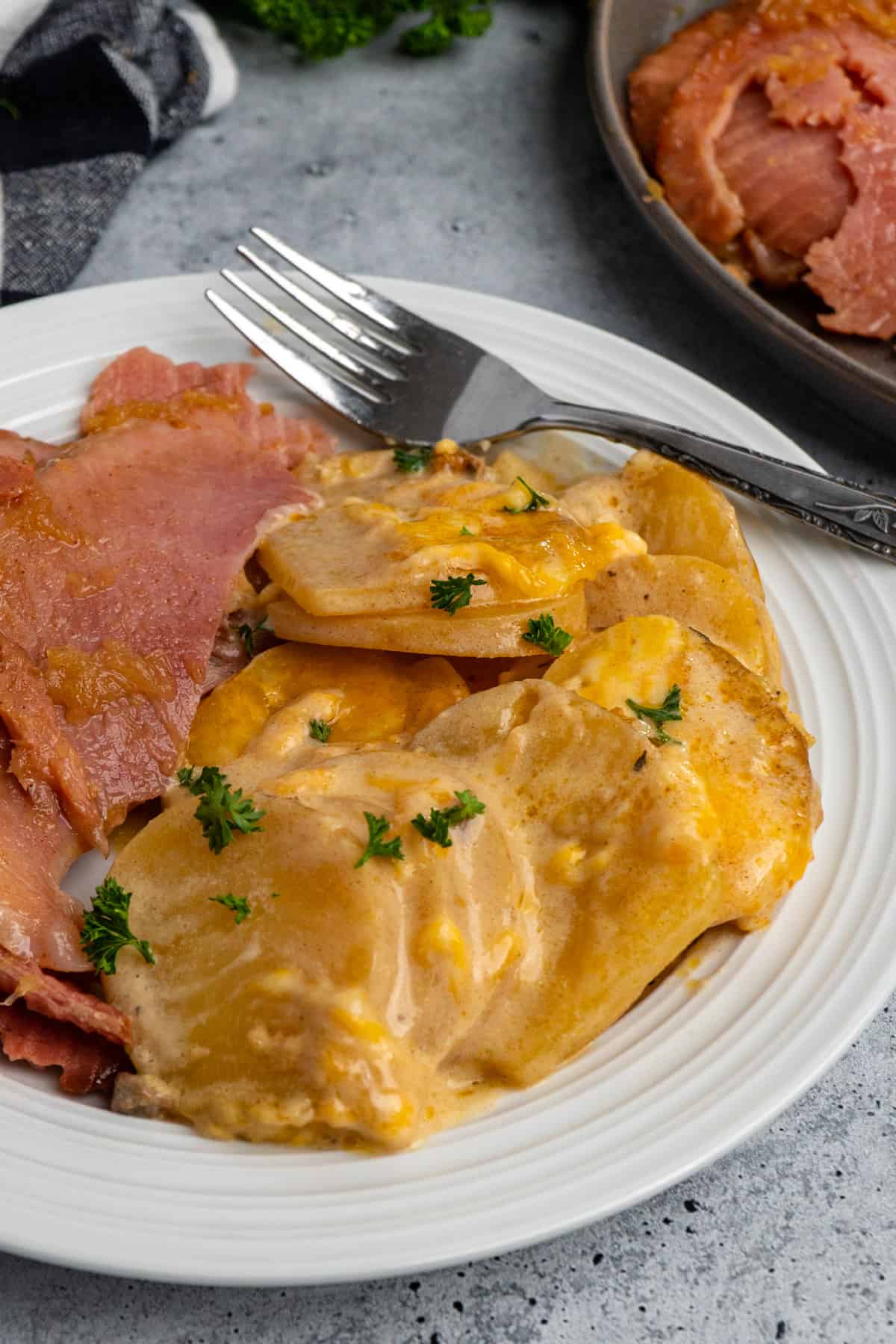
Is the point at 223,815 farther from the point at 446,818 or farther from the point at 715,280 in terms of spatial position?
the point at 715,280

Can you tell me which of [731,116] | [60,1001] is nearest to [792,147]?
[731,116]

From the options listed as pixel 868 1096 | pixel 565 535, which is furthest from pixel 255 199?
pixel 868 1096

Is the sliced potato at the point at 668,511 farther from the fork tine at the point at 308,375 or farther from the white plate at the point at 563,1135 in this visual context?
the fork tine at the point at 308,375

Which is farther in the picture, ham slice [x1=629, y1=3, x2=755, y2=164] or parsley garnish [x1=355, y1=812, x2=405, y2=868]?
ham slice [x1=629, y1=3, x2=755, y2=164]

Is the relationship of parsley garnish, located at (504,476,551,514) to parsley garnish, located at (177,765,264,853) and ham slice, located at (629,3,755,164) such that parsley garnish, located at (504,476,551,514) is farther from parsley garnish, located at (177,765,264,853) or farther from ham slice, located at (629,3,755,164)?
ham slice, located at (629,3,755,164)

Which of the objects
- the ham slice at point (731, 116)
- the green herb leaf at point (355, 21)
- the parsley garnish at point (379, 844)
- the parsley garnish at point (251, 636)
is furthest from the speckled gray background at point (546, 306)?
the parsley garnish at point (251, 636)

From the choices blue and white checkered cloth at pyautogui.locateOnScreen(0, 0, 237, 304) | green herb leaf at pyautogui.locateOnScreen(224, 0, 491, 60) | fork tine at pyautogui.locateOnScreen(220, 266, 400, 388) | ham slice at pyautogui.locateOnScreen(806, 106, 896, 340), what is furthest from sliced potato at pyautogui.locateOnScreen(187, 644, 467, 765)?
green herb leaf at pyautogui.locateOnScreen(224, 0, 491, 60)

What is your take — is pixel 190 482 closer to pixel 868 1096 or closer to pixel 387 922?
pixel 387 922
